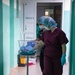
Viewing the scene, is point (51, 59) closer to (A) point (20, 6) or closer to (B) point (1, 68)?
(B) point (1, 68)

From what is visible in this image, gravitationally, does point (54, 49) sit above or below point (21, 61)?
above

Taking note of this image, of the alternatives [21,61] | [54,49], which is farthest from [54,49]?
[21,61]

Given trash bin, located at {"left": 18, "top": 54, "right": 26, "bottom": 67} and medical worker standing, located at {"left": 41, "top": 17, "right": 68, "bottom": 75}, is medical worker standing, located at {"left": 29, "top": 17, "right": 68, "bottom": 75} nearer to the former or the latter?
medical worker standing, located at {"left": 41, "top": 17, "right": 68, "bottom": 75}

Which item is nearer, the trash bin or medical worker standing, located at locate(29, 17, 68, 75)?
medical worker standing, located at locate(29, 17, 68, 75)

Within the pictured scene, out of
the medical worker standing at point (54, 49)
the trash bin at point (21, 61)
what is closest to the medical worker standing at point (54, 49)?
the medical worker standing at point (54, 49)

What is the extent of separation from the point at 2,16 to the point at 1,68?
112cm

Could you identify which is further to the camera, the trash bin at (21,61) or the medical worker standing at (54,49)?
the trash bin at (21,61)

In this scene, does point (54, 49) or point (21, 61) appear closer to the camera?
point (54, 49)

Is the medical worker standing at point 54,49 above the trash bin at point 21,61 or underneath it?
above

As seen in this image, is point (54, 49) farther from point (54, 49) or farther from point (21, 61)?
point (21, 61)

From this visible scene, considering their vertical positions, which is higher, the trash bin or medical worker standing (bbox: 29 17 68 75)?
medical worker standing (bbox: 29 17 68 75)

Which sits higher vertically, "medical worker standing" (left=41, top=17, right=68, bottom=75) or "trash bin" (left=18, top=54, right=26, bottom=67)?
"medical worker standing" (left=41, top=17, right=68, bottom=75)

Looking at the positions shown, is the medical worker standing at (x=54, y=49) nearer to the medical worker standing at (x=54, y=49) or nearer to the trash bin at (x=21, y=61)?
the medical worker standing at (x=54, y=49)

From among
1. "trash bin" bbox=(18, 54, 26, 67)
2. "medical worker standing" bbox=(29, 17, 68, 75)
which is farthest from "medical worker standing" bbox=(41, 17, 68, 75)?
"trash bin" bbox=(18, 54, 26, 67)
